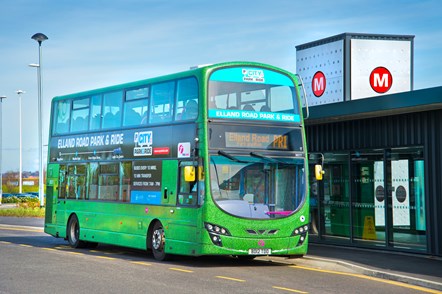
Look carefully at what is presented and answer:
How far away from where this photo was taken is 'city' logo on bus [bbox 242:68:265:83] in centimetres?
1677

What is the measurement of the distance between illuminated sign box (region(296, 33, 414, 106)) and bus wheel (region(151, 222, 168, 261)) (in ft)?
26.0

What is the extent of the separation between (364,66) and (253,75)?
281 inches

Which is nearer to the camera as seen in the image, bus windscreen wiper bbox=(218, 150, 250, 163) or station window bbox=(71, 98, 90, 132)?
bus windscreen wiper bbox=(218, 150, 250, 163)

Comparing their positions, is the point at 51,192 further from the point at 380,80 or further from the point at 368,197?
the point at 380,80

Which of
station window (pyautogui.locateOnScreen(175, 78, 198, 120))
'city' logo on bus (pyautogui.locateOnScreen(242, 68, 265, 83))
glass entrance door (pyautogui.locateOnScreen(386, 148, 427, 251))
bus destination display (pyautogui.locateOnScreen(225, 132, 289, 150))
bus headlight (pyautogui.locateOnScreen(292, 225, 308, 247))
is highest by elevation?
'city' logo on bus (pyautogui.locateOnScreen(242, 68, 265, 83))

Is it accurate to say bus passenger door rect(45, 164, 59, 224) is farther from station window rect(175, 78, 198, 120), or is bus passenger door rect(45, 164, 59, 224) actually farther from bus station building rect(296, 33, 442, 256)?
bus station building rect(296, 33, 442, 256)

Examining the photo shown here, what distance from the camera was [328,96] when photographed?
2377 cm

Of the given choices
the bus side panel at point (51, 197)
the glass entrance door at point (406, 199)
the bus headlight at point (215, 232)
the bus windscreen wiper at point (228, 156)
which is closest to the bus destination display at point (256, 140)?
the bus windscreen wiper at point (228, 156)

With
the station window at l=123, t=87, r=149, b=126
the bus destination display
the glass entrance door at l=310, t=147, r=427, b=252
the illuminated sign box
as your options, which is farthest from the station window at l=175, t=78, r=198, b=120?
the illuminated sign box

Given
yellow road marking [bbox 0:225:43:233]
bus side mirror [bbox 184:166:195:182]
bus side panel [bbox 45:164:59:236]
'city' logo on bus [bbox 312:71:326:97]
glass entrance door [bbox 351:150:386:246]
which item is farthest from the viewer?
yellow road marking [bbox 0:225:43:233]

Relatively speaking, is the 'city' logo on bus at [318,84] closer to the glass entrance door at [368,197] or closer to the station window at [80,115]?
the glass entrance door at [368,197]

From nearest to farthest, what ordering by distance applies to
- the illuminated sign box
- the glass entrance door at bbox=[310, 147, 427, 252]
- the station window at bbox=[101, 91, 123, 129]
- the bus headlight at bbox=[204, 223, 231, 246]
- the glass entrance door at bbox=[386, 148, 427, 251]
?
1. the bus headlight at bbox=[204, 223, 231, 246]
2. the glass entrance door at bbox=[386, 148, 427, 251]
3. the glass entrance door at bbox=[310, 147, 427, 252]
4. the station window at bbox=[101, 91, 123, 129]
5. the illuminated sign box

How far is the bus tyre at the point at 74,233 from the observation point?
21.6m

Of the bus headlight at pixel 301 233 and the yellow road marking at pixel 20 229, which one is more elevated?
the bus headlight at pixel 301 233
